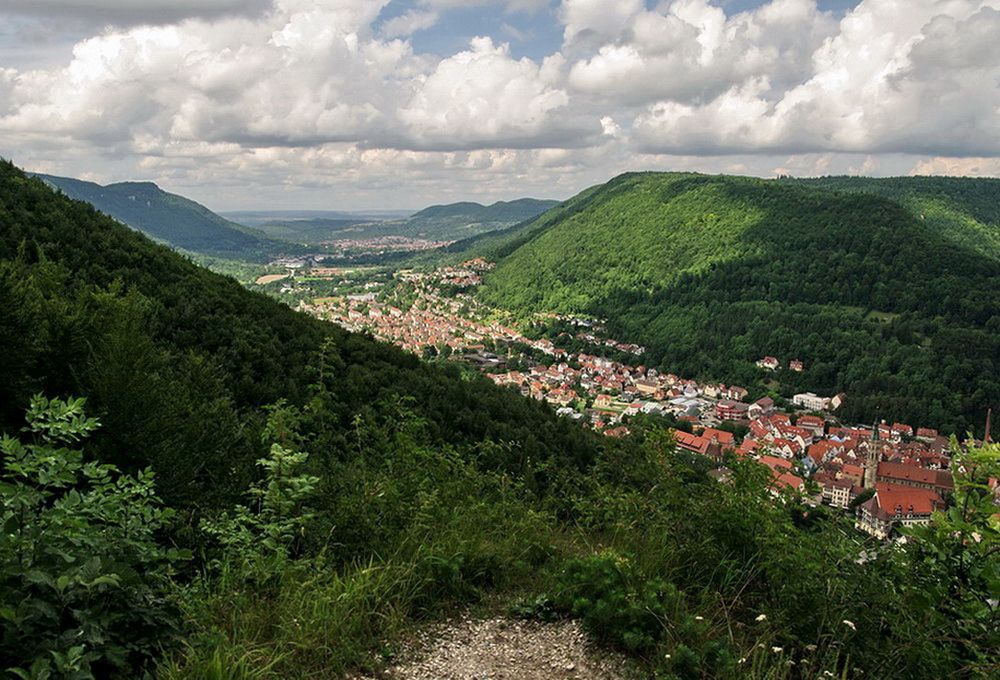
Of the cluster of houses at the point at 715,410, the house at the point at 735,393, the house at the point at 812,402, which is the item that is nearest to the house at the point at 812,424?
the cluster of houses at the point at 715,410

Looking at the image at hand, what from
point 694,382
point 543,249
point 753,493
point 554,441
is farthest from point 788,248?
point 753,493

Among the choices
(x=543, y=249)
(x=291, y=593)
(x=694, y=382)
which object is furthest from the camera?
(x=543, y=249)

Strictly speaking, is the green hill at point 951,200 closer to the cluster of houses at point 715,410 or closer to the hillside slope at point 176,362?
the cluster of houses at point 715,410

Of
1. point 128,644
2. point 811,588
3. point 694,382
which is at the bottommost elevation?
point 694,382

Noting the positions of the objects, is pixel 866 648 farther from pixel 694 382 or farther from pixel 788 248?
pixel 788 248

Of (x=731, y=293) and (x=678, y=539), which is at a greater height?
(x=678, y=539)

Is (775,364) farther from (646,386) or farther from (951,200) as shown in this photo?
(951,200)
